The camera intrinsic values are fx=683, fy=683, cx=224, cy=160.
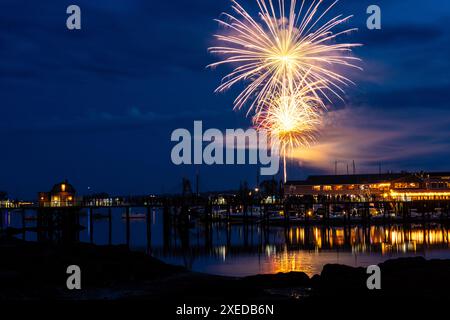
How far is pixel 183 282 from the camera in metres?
32.3

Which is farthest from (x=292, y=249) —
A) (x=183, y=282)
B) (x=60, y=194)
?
(x=60, y=194)

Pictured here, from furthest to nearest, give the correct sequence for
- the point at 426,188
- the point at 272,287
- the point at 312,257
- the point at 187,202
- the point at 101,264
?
1. the point at 426,188
2. the point at 187,202
3. the point at 312,257
4. the point at 101,264
5. the point at 272,287

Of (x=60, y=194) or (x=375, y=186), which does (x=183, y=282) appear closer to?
(x=60, y=194)

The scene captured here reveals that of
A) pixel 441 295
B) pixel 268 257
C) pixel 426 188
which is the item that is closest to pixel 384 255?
pixel 268 257

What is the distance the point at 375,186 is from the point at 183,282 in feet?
285

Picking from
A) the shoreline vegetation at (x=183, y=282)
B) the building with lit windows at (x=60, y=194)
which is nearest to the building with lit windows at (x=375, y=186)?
the building with lit windows at (x=60, y=194)

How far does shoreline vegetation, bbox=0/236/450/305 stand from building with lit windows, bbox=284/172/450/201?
70.7 m

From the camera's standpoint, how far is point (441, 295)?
24469 millimetres

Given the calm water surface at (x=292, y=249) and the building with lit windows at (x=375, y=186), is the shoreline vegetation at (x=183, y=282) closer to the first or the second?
the calm water surface at (x=292, y=249)

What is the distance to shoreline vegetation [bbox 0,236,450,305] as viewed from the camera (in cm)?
2508
